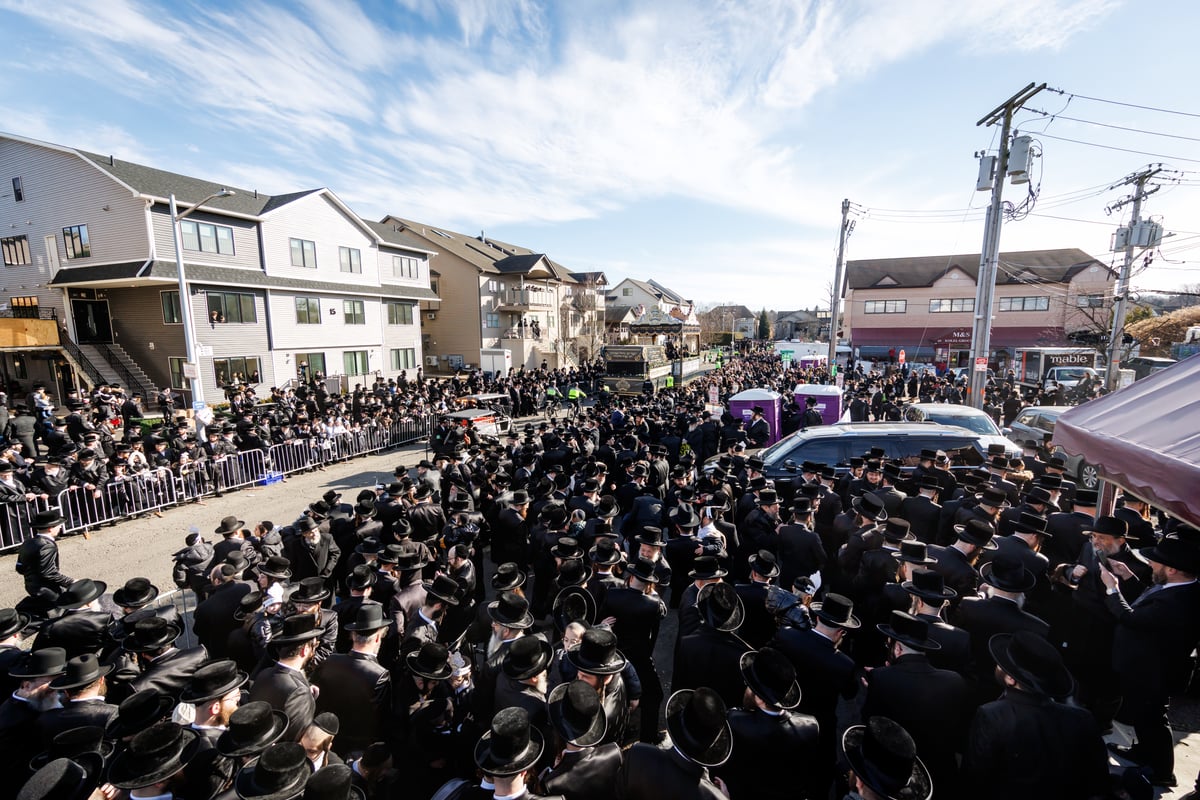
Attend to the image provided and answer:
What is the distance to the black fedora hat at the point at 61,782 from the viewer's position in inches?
85.0

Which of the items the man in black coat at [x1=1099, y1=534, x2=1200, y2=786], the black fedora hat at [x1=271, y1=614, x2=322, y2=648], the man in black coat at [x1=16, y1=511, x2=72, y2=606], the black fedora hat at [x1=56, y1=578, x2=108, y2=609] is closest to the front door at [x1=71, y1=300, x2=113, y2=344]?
the man in black coat at [x1=16, y1=511, x2=72, y2=606]

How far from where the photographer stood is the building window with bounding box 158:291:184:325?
2098cm

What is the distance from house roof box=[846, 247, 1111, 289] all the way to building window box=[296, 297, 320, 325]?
146ft

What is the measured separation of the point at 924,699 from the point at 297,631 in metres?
4.11

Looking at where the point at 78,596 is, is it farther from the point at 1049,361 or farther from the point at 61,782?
the point at 1049,361

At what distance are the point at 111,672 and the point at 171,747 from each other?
248 centimetres

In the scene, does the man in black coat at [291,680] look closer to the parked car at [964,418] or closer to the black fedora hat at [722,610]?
the black fedora hat at [722,610]

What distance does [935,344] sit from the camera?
4328 cm

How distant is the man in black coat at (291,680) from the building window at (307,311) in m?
25.3

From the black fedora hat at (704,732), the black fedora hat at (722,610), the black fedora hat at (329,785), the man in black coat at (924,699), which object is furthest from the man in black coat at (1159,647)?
the black fedora hat at (329,785)

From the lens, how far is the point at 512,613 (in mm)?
3623

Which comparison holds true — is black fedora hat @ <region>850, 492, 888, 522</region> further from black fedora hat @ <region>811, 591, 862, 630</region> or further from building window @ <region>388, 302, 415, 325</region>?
building window @ <region>388, 302, 415, 325</region>

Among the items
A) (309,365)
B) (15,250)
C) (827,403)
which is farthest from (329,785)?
(15,250)

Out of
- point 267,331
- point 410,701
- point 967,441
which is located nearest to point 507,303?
point 267,331
